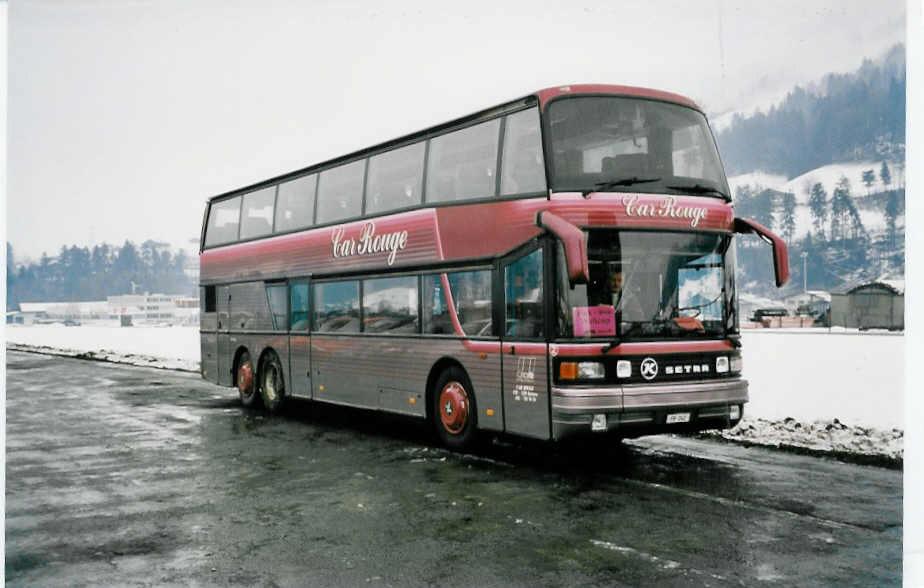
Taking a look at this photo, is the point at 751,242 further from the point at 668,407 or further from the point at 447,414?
the point at 447,414

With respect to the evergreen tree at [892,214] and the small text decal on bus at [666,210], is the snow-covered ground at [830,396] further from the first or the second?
the small text decal on bus at [666,210]

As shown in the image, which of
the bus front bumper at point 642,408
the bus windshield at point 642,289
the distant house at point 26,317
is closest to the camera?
the bus front bumper at point 642,408

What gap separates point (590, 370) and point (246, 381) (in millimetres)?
8174

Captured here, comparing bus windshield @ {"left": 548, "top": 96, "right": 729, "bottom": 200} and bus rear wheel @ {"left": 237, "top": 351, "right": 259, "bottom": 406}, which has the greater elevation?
bus windshield @ {"left": 548, "top": 96, "right": 729, "bottom": 200}

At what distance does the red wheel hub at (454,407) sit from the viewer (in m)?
9.22

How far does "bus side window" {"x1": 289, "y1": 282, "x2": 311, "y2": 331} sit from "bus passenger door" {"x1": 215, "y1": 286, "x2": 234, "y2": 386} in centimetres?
234

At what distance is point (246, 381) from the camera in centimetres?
1431

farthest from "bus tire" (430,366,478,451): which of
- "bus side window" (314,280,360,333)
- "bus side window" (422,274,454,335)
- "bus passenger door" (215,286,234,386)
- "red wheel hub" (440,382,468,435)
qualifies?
"bus passenger door" (215,286,234,386)

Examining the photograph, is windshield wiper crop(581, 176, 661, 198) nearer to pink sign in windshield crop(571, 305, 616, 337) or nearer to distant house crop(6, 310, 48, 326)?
pink sign in windshield crop(571, 305, 616, 337)

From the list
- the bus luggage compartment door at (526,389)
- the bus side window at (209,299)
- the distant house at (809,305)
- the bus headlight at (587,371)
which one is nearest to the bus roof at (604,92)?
the bus luggage compartment door at (526,389)

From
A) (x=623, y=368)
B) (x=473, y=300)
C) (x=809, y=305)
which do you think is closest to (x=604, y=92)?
(x=473, y=300)

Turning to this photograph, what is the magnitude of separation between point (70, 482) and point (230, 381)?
675 cm

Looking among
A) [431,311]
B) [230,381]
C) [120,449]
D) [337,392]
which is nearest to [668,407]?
[431,311]

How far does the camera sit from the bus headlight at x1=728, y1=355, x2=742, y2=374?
27.3 feet
